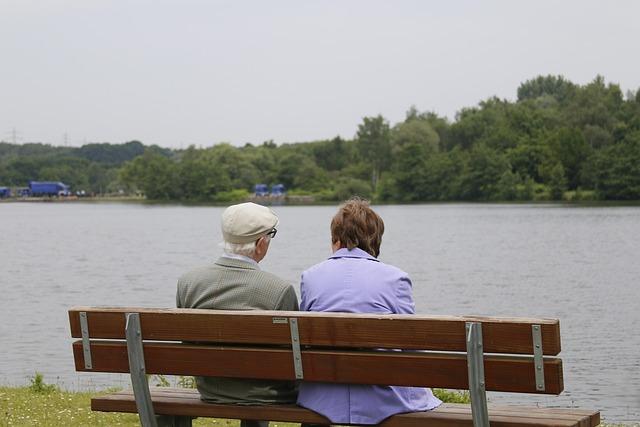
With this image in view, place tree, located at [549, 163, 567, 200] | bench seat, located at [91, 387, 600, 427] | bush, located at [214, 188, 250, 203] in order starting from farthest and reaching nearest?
bush, located at [214, 188, 250, 203], tree, located at [549, 163, 567, 200], bench seat, located at [91, 387, 600, 427]

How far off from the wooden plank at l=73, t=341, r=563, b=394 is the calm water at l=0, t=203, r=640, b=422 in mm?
622

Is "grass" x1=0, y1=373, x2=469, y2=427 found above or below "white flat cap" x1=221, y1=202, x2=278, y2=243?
below

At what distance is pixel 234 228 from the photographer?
545cm

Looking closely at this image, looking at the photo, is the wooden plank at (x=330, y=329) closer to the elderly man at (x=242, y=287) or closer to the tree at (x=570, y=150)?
the elderly man at (x=242, y=287)

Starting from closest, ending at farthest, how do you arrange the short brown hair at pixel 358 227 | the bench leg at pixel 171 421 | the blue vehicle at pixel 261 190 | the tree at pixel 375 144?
the short brown hair at pixel 358 227
the bench leg at pixel 171 421
the tree at pixel 375 144
the blue vehicle at pixel 261 190

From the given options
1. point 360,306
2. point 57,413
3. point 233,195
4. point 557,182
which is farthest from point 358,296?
point 233,195

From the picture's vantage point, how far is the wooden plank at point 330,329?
4.59m

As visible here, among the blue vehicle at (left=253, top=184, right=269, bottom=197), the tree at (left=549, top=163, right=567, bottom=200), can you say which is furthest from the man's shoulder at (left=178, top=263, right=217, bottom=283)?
the blue vehicle at (left=253, top=184, right=269, bottom=197)

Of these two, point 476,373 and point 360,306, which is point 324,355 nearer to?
point 360,306

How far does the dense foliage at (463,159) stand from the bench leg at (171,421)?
400 ft

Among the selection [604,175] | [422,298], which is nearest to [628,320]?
[422,298]

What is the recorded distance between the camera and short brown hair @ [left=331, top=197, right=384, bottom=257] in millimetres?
5352

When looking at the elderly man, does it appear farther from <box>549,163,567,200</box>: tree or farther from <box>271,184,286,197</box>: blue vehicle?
<box>271,184,286,197</box>: blue vehicle

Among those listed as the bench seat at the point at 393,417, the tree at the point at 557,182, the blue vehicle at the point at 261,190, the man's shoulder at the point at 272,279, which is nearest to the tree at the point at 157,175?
the blue vehicle at the point at 261,190
